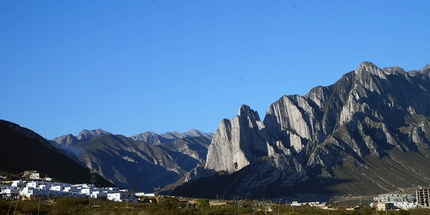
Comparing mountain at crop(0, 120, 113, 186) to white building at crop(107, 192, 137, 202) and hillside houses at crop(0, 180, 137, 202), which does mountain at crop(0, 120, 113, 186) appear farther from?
white building at crop(107, 192, 137, 202)

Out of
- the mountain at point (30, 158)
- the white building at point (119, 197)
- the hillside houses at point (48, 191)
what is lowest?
the white building at point (119, 197)

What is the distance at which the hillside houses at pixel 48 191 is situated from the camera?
13012 cm

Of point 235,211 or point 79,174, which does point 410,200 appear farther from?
point 79,174

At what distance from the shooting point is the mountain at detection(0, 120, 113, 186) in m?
171

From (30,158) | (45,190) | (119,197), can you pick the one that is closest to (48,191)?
(45,190)

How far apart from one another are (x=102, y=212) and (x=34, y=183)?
138 ft

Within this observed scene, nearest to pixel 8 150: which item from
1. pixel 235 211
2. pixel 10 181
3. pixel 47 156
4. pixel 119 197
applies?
pixel 47 156

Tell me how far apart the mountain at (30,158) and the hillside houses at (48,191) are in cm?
2091

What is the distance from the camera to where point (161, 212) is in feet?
358

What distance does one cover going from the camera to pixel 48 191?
142 meters

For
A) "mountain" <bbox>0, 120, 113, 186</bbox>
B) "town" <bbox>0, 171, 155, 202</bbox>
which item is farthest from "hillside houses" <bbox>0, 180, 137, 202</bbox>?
"mountain" <bbox>0, 120, 113, 186</bbox>

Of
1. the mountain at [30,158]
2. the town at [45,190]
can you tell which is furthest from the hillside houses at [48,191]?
the mountain at [30,158]

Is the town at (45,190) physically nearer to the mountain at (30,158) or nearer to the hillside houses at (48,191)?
the hillside houses at (48,191)

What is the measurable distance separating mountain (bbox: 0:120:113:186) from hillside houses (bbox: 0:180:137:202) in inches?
823
